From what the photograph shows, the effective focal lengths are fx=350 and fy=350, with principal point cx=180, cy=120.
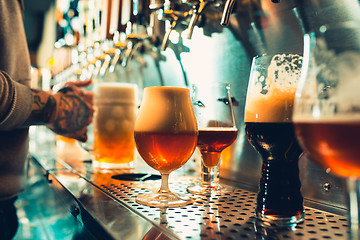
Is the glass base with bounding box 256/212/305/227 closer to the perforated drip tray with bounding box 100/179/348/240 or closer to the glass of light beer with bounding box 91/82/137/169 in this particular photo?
the perforated drip tray with bounding box 100/179/348/240

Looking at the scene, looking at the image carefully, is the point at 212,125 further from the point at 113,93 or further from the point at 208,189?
the point at 113,93

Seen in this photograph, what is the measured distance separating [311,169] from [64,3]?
3393 mm

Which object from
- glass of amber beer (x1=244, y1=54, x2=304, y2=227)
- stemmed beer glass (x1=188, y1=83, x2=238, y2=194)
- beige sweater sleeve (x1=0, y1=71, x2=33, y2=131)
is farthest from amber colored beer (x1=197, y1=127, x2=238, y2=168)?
beige sweater sleeve (x1=0, y1=71, x2=33, y2=131)

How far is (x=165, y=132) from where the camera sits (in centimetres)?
75

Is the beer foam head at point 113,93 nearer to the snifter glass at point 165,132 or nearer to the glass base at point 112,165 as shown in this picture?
the glass base at point 112,165

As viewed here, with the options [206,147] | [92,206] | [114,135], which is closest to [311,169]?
[206,147]

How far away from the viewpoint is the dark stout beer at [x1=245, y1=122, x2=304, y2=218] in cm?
65

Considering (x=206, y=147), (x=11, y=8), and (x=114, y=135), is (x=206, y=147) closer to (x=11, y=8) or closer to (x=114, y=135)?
(x=114, y=135)

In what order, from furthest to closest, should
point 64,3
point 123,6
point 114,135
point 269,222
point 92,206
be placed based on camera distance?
point 64,3 → point 123,6 → point 114,135 → point 92,206 → point 269,222

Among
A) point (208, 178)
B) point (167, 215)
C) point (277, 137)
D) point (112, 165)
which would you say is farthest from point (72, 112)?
point (277, 137)

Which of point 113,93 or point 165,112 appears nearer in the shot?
point 165,112

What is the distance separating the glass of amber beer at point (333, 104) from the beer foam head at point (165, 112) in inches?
14.1

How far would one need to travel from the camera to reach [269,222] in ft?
2.08

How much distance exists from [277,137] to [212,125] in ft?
0.92
